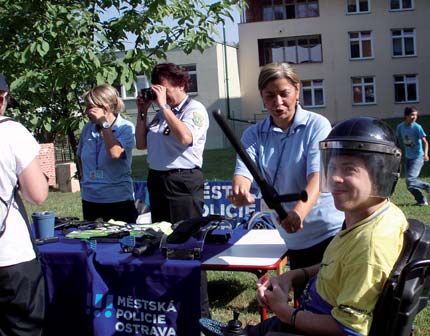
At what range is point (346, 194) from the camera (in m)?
1.89

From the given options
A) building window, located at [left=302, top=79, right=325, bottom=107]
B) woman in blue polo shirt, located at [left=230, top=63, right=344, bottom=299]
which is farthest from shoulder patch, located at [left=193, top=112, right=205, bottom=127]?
building window, located at [left=302, top=79, right=325, bottom=107]

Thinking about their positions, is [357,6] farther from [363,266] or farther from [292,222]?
[363,266]

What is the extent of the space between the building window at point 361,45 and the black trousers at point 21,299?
102ft

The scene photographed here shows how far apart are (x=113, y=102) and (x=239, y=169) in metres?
1.72

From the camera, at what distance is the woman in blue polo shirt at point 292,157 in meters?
2.68

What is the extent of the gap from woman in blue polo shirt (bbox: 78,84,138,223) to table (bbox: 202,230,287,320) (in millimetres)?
1121

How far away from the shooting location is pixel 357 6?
3178 centimetres

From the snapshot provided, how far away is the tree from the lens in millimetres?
4707

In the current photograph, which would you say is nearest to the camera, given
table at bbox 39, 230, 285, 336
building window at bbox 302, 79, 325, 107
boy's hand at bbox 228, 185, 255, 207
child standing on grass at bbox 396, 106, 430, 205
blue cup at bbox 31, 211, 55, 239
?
boy's hand at bbox 228, 185, 255, 207

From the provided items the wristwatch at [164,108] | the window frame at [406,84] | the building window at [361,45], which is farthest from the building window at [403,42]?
the wristwatch at [164,108]

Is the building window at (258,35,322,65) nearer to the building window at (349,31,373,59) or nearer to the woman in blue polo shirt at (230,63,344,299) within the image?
the building window at (349,31,373,59)

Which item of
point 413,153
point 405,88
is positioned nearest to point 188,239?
point 413,153

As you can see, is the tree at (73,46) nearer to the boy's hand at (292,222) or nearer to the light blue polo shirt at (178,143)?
the light blue polo shirt at (178,143)

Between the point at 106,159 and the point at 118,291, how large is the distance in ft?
4.20
